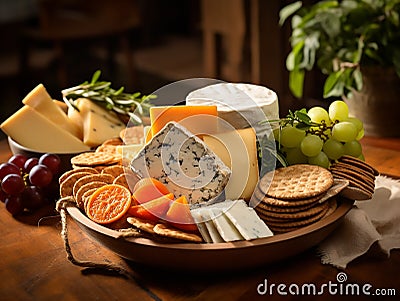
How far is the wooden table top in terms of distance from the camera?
1.04 metres

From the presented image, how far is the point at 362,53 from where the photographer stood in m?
1.74

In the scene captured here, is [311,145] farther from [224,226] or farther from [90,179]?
[90,179]

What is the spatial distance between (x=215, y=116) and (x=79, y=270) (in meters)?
Result: 0.39

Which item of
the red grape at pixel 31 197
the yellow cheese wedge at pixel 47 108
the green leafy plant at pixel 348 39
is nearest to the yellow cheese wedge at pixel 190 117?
the red grape at pixel 31 197

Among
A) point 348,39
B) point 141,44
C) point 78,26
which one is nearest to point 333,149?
point 348,39

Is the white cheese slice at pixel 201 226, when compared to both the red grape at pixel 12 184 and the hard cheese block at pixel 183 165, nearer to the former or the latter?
the hard cheese block at pixel 183 165

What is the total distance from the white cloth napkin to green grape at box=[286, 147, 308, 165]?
14cm

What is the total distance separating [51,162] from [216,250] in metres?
0.57

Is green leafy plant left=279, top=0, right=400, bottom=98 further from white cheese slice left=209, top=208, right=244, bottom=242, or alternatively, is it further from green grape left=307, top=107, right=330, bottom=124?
white cheese slice left=209, top=208, right=244, bottom=242

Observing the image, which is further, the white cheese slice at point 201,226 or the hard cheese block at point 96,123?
the hard cheese block at point 96,123

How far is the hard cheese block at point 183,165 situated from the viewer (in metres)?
1.13

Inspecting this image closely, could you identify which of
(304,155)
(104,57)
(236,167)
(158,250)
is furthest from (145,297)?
(104,57)

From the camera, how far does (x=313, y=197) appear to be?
3.50 ft

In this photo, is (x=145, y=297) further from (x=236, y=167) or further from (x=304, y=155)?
(x=304, y=155)
